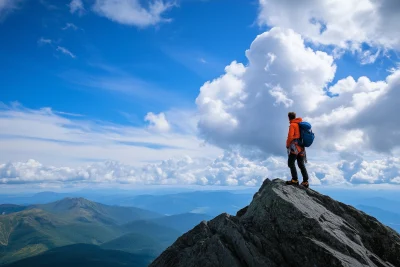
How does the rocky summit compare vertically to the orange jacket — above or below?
below

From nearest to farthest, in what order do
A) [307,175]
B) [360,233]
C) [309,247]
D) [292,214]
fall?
1. [309,247]
2. [292,214]
3. [360,233]
4. [307,175]

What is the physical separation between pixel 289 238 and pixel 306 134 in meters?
8.37

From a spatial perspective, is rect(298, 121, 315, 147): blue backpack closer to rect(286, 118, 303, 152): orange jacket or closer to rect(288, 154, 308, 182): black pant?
rect(286, 118, 303, 152): orange jacket

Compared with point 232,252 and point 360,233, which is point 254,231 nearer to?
point 232,252

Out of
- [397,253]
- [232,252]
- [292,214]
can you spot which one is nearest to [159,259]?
[232,252]

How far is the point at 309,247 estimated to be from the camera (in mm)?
16703

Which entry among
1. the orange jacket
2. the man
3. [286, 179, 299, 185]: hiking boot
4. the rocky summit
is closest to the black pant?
the man

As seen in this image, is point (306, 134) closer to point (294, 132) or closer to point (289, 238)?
point (294, 132)

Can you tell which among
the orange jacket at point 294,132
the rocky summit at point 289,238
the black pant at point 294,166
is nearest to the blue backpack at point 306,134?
the orange jacket at point 294,132

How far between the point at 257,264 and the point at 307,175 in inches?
370

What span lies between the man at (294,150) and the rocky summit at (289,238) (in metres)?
1.53

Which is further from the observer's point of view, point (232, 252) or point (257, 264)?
point (232, 252)

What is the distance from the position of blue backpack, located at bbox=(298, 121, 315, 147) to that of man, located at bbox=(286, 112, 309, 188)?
0.36 m

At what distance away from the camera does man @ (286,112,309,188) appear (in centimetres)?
2189
